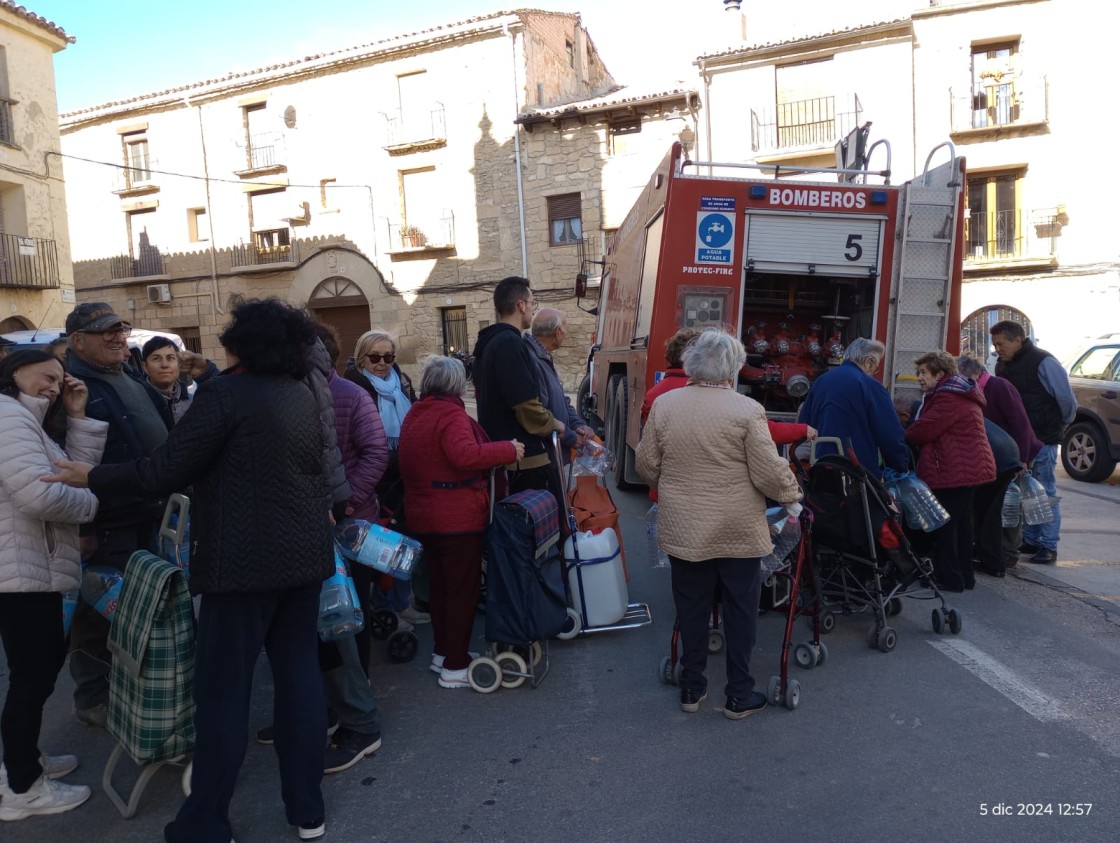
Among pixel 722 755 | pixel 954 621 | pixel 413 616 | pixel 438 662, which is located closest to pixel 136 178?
pixel 413 616

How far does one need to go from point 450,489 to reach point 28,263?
16.3 metres

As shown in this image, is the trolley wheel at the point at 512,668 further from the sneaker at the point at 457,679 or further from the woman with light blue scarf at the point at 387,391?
the woman with light blue scarf at the point at 387,391

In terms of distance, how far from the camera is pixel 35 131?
A: 16828 millimetres

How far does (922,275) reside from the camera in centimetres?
684

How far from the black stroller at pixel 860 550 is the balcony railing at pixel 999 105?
19228mm

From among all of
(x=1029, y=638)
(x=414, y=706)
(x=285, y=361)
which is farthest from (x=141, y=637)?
(x=1029, y=638)

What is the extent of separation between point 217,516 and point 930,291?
19.8 ft

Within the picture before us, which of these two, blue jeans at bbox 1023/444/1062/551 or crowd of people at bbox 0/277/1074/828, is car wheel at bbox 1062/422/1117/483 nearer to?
blue jeans at bbox 1023/444/1062/551

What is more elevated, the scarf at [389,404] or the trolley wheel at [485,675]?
the scarf at [389,404]

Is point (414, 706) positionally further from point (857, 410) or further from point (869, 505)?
point (857, 410)

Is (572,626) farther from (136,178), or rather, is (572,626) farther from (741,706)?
(136,178)

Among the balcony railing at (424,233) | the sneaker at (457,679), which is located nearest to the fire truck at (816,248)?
the sneaker at (457,679)

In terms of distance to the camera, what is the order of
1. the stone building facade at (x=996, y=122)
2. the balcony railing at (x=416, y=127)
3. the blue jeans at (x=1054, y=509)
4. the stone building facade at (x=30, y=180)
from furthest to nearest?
the balcony railing at (x=416, y=127) → the stone building facade at (x=996, y=122) → the stone building facade at (x=30, y=180) → the blue jeans at (x=1054, y=509)

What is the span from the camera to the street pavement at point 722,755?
2877 millimetres
